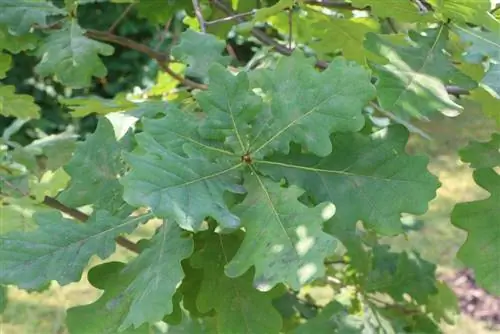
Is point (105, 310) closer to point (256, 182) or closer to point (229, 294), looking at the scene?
point (229, 294)

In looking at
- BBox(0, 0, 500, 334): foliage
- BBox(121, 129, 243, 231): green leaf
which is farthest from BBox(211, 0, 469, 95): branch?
BBox(121, 129, 243, 231): green leaf

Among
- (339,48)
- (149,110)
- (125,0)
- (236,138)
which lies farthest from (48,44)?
(236,138)

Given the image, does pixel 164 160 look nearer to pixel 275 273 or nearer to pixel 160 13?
pixel 275 273

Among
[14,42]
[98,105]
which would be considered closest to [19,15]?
[14,42]

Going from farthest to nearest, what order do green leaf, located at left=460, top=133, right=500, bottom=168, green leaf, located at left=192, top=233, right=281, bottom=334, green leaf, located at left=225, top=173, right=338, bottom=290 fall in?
green leaf, located at left=460, top=133, right=500, bottom=168 → green leaf, located at left=192, top=233, right=281, bottom=334 → green leaf, located at left=225, top=173, right=338, bottom=290

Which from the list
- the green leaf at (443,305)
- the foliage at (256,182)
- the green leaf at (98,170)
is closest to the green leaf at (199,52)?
the foliage at (256,182)

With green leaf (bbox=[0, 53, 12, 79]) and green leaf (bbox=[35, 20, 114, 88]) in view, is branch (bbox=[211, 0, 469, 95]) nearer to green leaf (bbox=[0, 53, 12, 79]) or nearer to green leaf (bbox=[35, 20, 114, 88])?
green leaf (bbox=[35, 20, 114, 88])
